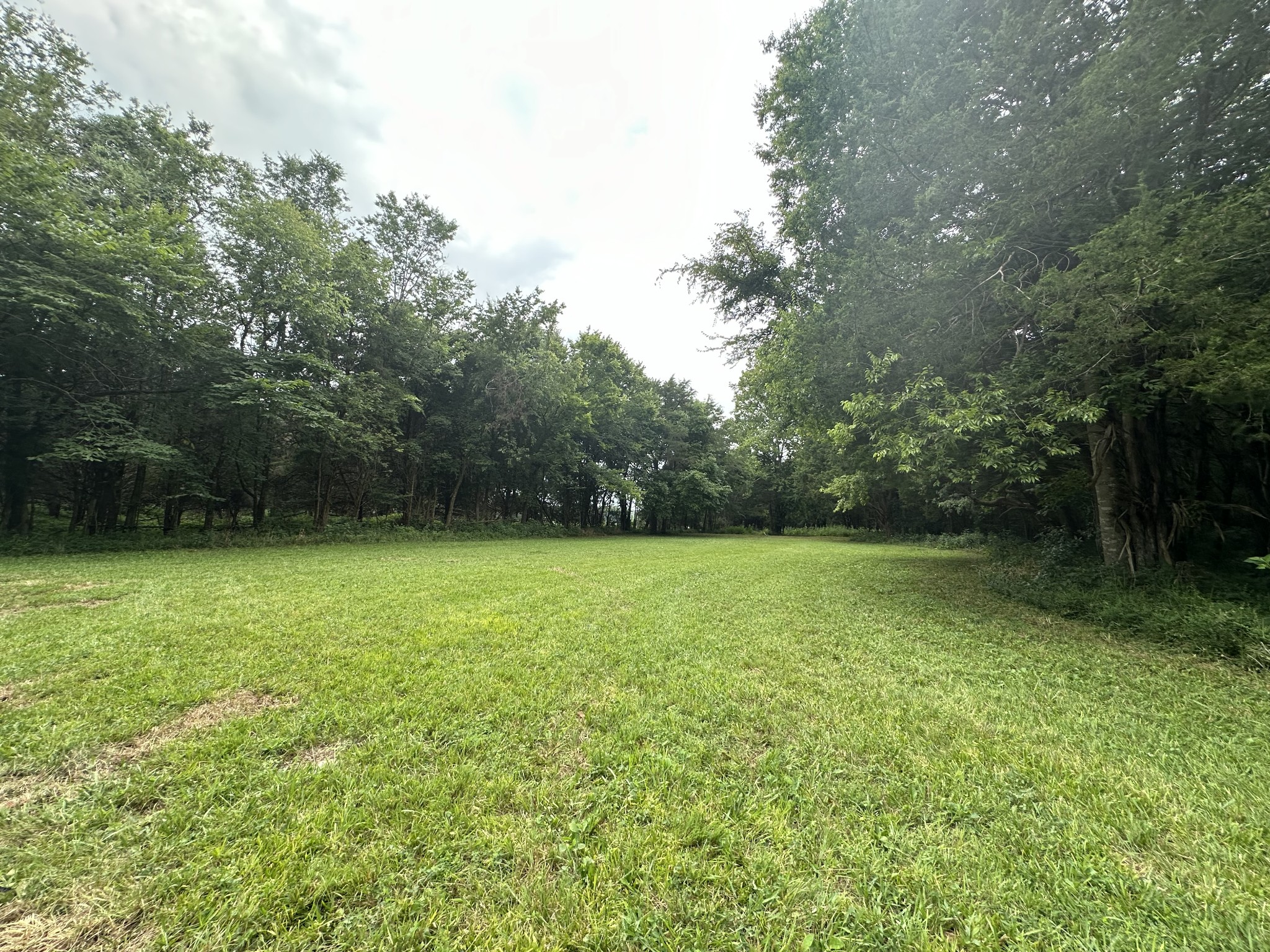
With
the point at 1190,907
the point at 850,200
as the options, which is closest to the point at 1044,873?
the point at 1190,907

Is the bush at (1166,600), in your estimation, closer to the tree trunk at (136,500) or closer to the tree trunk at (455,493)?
the tree trunk at (455,493)

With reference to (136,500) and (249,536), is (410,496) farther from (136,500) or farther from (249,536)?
(136,500)

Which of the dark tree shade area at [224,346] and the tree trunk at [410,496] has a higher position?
the dark tree shade area at [224,346]

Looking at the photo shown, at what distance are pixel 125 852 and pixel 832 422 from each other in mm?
9785

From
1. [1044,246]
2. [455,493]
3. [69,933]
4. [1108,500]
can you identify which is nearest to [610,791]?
[69,933]

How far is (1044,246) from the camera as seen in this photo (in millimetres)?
6109

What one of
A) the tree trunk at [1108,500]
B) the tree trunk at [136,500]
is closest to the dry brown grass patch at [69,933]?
the tree trunk at [1108,500]

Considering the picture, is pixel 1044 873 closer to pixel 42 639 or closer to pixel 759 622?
pixel 759 622

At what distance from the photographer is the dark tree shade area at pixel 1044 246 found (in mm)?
4703

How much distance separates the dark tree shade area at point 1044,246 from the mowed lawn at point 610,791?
339cm

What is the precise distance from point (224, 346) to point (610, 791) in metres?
17.6

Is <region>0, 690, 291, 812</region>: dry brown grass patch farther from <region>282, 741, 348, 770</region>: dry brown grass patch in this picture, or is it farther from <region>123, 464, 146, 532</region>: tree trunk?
<region>123, 464, 146, 532</region>: tree trunk

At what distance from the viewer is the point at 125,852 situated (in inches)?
67.6

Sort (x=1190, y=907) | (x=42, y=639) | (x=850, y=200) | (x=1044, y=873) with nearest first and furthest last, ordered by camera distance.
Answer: (x=1190, y=907) → (x=1044, y=873) → (x=42, y=639) → (x=850, y=200)
